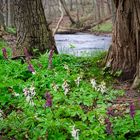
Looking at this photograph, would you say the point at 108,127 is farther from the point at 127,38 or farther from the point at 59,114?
the point at 127,38

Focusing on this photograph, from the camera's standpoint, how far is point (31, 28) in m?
7.66

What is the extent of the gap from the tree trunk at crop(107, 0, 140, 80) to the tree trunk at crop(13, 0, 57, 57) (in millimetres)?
2112

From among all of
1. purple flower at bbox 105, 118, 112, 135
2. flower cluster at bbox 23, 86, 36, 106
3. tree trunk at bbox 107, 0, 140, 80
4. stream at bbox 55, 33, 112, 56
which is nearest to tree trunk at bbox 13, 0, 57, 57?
stream at bbox 55, 33, 112, 56

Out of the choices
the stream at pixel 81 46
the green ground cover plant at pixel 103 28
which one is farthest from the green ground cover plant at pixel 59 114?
the green ground cover plant at pixel 103 28

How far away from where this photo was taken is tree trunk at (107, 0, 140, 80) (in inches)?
228

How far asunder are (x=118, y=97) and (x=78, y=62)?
1842 millimetres

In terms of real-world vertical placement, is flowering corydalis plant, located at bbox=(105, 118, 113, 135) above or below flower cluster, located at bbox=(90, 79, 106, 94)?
below

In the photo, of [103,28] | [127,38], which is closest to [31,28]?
[127,38]

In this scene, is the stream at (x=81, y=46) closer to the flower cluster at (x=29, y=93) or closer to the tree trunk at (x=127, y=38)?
the tree trunk at (x=127, y=38)

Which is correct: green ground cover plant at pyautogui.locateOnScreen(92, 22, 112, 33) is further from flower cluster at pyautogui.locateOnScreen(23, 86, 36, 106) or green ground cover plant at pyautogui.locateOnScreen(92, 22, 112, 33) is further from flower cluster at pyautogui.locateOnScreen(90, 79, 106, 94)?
flower cluster at pyautogui.locateOnScreen(23, 86, 36, 106)

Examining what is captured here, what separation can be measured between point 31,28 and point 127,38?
251cm

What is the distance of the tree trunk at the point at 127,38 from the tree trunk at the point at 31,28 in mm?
2112

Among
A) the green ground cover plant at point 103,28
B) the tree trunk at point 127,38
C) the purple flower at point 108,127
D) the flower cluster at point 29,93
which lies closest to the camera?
the purple flower at point 108,127

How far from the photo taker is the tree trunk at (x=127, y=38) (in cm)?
579
